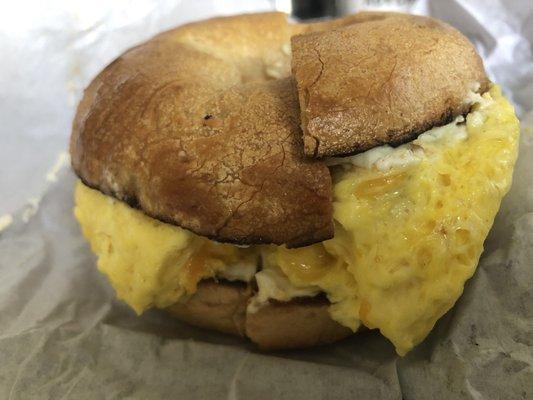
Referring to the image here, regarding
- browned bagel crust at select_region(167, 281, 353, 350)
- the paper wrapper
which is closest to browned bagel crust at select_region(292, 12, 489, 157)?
the paper wrapper

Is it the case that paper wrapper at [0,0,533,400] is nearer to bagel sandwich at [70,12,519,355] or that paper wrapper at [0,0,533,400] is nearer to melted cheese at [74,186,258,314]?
bagel sandwich at [70,12,519,355]

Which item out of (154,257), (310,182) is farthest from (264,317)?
(310,182)

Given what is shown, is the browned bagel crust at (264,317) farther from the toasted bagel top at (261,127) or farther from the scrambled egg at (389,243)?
the toasted bagel top at (261,127)

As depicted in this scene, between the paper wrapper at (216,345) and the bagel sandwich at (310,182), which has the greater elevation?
the bagel sandwich at (310,182)

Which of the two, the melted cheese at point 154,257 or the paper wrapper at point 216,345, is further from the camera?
the melted cheese at point 154,257

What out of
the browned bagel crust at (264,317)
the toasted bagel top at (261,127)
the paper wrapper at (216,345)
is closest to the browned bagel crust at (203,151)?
the toasted bagel top at (261,127)

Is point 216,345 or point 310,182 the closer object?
point 310,182

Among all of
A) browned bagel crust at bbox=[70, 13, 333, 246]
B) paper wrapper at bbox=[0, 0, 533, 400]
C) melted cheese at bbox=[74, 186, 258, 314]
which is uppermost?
browned bagel crust at bbox=[70, 13, 333, 246]

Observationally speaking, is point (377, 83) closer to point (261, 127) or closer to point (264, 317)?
point (261, 127)
